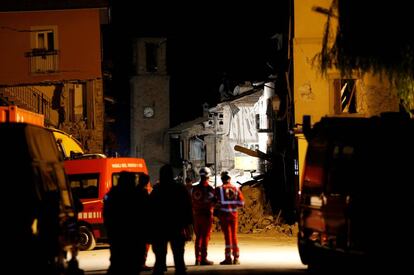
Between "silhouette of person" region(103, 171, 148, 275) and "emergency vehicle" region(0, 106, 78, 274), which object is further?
"silhouette of person" region(103, 171, 148, 275)

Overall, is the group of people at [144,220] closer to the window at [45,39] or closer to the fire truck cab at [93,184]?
the fire truck cab at [93,184]

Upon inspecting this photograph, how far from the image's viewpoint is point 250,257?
1812 cm

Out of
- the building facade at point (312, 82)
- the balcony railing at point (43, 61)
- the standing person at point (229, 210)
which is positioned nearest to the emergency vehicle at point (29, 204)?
the standing person at point (229, 210)

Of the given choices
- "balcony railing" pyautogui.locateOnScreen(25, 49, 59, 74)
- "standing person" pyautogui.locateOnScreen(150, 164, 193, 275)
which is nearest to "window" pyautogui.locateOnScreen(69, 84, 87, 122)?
"balcony railing" pyautogui.locateOnScreen(25, 49, 59, 74)

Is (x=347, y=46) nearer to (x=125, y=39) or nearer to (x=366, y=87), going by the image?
(x=366, y=87)

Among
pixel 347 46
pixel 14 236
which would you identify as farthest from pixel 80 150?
pixel 14 236

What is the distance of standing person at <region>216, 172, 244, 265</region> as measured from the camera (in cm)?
1611

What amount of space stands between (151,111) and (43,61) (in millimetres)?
28075

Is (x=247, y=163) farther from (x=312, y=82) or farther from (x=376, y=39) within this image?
(x=376, y=39)

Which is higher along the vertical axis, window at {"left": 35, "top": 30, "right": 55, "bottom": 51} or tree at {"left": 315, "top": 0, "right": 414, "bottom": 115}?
window at {"left": 35, "top": 30, "right": 55, "bottom": 51}

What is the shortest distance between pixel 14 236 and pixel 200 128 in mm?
45457

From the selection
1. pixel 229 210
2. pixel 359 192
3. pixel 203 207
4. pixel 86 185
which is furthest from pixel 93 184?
pixel 359 192

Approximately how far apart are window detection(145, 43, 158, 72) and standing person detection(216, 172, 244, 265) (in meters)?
45.7

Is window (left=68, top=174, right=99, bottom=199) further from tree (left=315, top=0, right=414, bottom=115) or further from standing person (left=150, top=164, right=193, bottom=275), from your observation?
tree (left=315, top=0, right=414, bottom=115)
